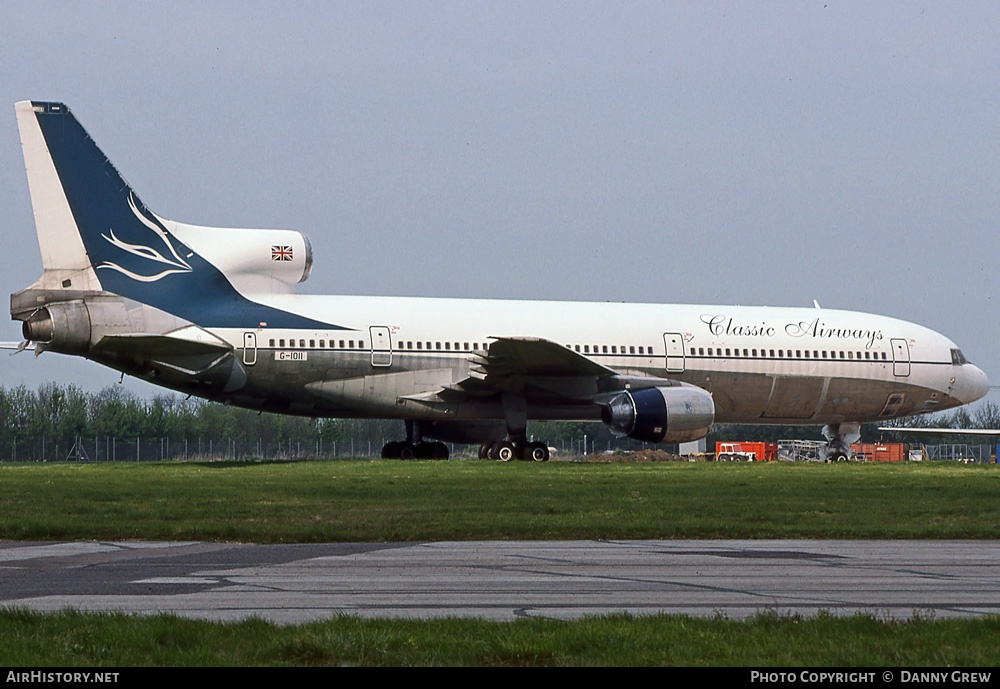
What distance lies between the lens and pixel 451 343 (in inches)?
1355

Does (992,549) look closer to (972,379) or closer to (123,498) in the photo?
(123,498)

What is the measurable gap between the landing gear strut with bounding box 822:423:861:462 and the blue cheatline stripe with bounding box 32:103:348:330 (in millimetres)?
16211

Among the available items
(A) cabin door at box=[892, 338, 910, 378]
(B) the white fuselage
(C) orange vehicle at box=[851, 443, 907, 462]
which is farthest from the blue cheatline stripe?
(C) orange vehicle at box=[851, 443, 907, 462]

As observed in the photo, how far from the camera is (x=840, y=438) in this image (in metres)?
40.2

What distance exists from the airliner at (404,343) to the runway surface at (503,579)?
17.4 metres

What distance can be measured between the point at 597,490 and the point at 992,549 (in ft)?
30.2

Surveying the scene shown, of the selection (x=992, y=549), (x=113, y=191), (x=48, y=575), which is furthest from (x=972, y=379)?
(x=48, y=575)

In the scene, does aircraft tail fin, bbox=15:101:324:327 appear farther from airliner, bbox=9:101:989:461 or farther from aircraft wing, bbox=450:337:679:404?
aircraft wing, bbox=450:337:679:404

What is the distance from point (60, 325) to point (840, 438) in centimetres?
2219

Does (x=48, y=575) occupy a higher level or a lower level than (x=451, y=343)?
lower

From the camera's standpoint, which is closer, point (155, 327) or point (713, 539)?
point (713, 539)

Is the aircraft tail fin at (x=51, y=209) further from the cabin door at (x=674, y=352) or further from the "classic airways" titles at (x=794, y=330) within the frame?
the "classic airways" titles at (x=794, y=330)

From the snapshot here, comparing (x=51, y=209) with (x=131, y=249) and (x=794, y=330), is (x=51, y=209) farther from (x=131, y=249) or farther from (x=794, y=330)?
(x=794, y=330)

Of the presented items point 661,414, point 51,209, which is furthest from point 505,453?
point 51,209
